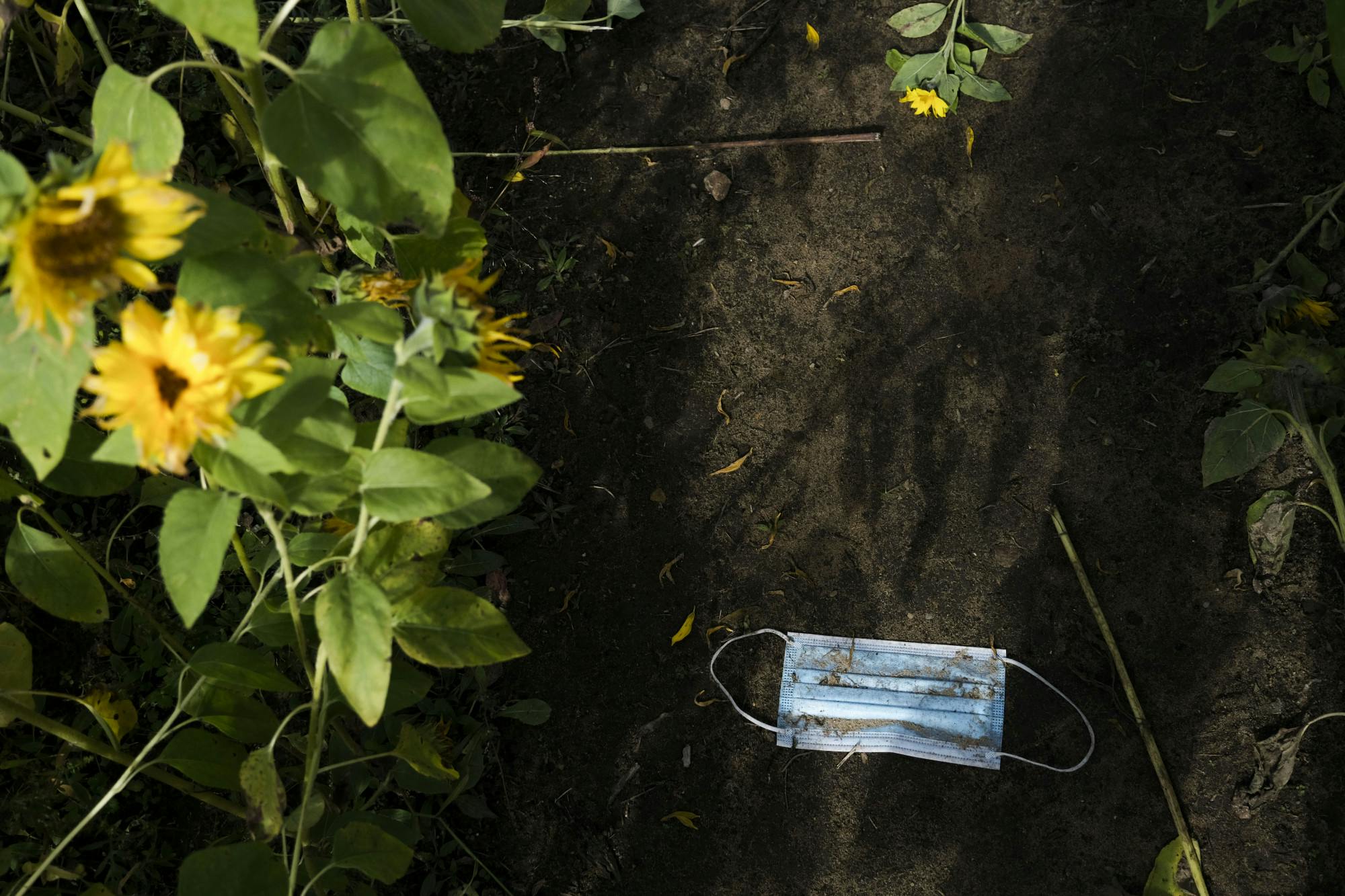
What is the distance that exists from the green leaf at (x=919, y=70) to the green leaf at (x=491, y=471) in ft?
4.74

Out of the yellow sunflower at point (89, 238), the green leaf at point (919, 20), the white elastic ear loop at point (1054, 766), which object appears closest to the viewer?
the yellow sunflower at point (89, 238)

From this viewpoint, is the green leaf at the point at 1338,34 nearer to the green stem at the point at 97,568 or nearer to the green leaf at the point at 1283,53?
the green leaf at the point at 1283,53

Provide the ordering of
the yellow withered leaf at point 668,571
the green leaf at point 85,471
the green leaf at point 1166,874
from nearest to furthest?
the green leaf at point 85,471, the green leaf at point 1166,874, the yellow withered leaf at point 668,571

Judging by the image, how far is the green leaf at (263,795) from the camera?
2.99ft

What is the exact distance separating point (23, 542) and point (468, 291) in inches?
27.8

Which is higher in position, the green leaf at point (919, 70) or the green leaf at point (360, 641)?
the green leaf at point (360, 641)

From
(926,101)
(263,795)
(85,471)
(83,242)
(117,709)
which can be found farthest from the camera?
(926,101)

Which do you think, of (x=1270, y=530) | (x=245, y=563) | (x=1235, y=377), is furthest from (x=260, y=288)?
(x=1270, y=530)

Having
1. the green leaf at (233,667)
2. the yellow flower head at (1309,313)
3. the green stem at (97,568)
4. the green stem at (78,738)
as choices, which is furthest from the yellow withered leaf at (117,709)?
the yellow flower head at (1309,313)

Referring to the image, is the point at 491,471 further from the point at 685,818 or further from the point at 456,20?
the point at 685,818

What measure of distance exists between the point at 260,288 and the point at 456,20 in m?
0.36

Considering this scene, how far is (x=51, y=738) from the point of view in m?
1.67

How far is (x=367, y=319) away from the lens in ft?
2.65

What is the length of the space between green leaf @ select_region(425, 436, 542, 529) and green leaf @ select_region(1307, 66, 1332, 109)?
5.82 ft
